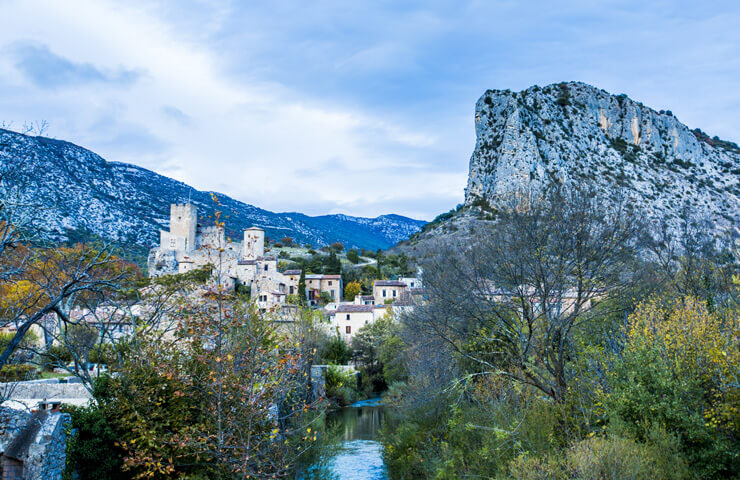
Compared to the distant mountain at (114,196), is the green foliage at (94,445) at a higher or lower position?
lower

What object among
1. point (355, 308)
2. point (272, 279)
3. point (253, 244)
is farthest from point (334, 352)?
point (253, 244)

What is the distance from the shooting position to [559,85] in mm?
96250

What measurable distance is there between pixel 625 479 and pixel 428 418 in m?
13.6

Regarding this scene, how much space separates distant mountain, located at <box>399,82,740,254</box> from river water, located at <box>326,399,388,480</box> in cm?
3392

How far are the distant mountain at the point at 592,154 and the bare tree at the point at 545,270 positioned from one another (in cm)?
5093

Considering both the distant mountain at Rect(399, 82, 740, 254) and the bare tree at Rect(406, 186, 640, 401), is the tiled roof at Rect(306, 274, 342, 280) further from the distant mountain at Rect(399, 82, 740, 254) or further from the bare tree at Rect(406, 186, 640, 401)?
the bare tree at Rect(406, 186, 640, 401)

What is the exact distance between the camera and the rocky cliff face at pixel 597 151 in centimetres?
7525

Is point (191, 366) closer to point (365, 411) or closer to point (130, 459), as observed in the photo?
point (130, 459)

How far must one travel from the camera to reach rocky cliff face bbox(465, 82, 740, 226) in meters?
75.2

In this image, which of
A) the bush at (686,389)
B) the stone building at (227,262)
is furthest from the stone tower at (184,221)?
the bush at (686,389)

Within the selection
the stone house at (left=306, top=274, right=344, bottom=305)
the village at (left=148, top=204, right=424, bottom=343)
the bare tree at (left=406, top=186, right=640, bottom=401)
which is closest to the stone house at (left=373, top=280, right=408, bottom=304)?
the village at (left=148, top=204, right=424, bottom=343)

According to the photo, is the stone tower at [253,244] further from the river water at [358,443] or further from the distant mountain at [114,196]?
the river water at [358,443]

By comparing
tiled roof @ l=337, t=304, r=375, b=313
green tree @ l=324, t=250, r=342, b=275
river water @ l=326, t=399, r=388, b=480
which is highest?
green tree @ l=324, t=250, r=342, b=275

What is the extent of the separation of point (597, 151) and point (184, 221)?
210 ft
